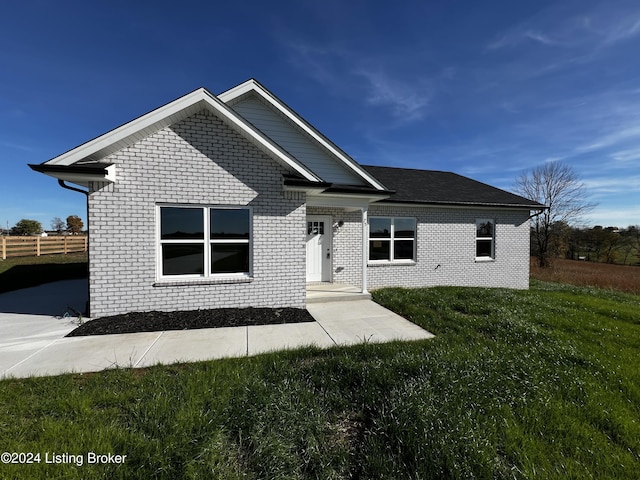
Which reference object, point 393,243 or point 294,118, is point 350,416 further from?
point 294,118

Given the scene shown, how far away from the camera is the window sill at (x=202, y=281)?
622 cm

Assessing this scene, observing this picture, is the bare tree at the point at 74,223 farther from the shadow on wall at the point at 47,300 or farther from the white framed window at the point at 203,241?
the white framed window at the point at 203,241

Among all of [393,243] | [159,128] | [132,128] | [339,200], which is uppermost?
[159,128]

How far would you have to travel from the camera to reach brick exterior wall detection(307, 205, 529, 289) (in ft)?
32.4

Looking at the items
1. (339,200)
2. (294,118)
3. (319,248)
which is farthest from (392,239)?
(294,118)

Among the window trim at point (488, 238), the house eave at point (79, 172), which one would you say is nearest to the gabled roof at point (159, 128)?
the house eave at point (79, 172)

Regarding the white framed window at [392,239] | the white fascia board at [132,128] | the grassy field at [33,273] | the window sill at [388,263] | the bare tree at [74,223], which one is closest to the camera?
the white fascia board at [132,128]

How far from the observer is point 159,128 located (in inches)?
239

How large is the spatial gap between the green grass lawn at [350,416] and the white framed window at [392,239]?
6.03 metres

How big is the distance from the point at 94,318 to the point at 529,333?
9.00 m

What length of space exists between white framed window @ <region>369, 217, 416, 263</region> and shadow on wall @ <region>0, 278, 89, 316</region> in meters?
8.96

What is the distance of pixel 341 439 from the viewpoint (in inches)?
104

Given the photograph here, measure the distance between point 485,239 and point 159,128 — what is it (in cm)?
1254

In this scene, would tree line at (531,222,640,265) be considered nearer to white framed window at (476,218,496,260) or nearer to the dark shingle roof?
the dark shingle roof
